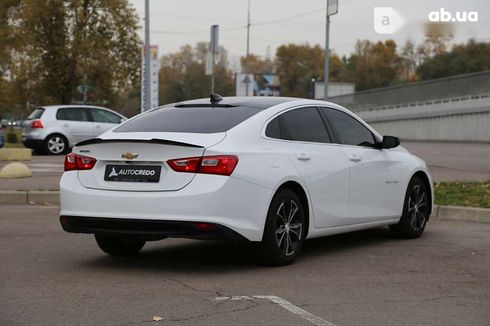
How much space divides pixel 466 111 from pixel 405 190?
1307 inches

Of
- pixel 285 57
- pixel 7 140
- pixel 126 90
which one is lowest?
pixel 7 140

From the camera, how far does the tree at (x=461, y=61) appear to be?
85688mm

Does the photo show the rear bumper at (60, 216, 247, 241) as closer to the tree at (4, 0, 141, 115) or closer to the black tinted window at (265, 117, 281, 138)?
the black tinted window at (265, 117, 281, 138)

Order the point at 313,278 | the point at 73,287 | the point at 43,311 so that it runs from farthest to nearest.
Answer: the point at 313,278 < the point at 73,287 < the point at 43,311

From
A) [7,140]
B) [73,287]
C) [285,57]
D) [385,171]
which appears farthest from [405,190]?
[285,57]

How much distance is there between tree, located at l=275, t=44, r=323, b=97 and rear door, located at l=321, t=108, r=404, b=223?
11380 cm

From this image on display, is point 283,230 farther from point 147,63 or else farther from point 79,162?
point 147,63

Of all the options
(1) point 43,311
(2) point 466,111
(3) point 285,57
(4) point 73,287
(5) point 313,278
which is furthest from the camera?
(3) point 285,57

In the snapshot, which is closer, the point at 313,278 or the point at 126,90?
the point at 313,278

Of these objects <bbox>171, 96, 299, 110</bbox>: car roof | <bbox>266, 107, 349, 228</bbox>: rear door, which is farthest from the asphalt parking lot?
<bbox>171, 96, 299, 110</bbox>: car roof

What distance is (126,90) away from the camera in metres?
36.2

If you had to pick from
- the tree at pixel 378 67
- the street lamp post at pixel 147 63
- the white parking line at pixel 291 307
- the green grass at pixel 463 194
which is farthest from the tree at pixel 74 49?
the tree at pixel 378 67

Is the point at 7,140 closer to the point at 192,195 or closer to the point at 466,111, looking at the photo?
the point at 466,111

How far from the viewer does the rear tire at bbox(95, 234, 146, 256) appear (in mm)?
7252
